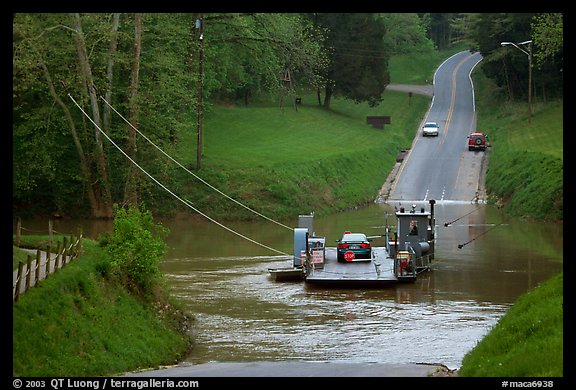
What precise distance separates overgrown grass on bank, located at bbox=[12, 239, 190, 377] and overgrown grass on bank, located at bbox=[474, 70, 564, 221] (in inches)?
1421

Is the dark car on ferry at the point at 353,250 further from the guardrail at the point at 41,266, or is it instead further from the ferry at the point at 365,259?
the guardrail at the point at 41,266

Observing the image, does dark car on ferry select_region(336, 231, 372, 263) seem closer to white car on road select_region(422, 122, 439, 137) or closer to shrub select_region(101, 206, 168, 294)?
shrub select_region(101, 206, 168, 294)

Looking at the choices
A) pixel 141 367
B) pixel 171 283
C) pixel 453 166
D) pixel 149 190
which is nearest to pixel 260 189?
pixel 149 190

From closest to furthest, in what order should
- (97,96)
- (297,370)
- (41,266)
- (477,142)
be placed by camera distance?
(297,370) < (41,266) < (97,96) < (477,142)

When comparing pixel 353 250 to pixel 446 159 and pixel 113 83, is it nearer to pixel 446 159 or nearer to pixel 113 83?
pixel 113 83

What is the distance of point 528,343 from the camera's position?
18719 millimetres

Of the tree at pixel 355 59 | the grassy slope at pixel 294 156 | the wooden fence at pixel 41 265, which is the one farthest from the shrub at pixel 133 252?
the tree at pixel 355 59

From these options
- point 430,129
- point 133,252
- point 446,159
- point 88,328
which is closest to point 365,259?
point 133,252

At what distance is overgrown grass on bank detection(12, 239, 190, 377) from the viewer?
20812mm

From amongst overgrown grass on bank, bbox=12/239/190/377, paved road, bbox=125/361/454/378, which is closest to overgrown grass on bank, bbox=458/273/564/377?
paved road, bbox=125/361/454/378

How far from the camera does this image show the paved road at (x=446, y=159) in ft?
238

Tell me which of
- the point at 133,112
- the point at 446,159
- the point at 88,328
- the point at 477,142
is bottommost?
the point at 88,328

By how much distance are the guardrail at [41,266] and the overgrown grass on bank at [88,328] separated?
0.67ft

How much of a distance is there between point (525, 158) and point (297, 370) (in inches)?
2088
